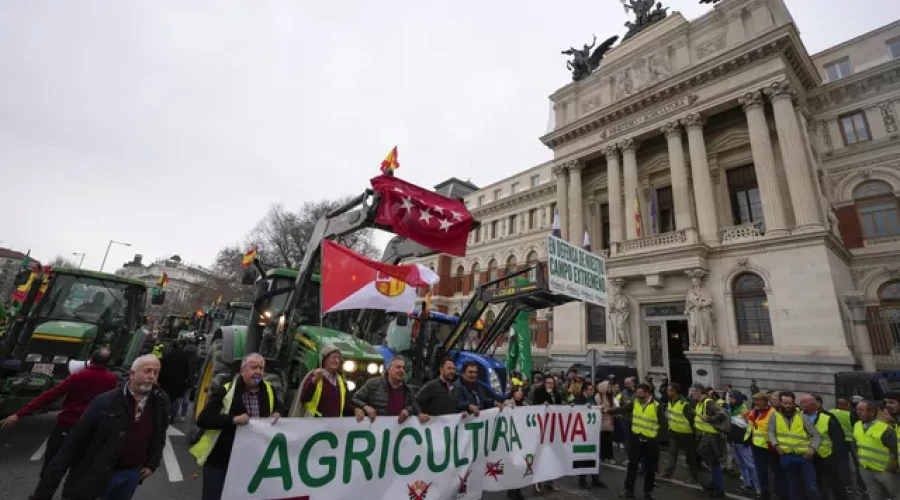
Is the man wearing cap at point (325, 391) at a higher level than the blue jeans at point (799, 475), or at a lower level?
higher

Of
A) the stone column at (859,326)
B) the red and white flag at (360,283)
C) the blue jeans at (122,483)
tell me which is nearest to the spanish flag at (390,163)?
the red and white flag at (360,283)

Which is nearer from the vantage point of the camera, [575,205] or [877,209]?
[877,209]

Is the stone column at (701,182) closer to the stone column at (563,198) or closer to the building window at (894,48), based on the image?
the stone column at (563,198)

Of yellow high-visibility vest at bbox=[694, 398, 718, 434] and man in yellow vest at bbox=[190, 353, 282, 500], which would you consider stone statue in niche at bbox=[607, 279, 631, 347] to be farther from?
man in yellow vest at bbox=[190, 353, 282, 500]

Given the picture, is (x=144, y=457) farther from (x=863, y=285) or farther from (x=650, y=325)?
(x=863, y=285)

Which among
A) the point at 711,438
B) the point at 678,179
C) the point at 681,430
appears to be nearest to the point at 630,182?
the point at 678,179

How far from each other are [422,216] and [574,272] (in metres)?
4.03

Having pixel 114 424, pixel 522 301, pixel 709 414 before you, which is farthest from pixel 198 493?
pixel 709 414

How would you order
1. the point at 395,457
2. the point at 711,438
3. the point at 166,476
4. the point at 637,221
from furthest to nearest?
1. the point at 637,221
2. the point at 711,438
3. the point at 166,476
4. the point at 395,457

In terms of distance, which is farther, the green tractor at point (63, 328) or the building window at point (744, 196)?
the building window at point (744, 196)

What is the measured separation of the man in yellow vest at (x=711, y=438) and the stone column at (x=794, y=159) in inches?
473

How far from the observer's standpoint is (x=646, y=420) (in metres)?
6.41

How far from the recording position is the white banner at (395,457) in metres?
3.53

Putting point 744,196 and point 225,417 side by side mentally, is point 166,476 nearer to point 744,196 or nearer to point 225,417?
point 225,417
